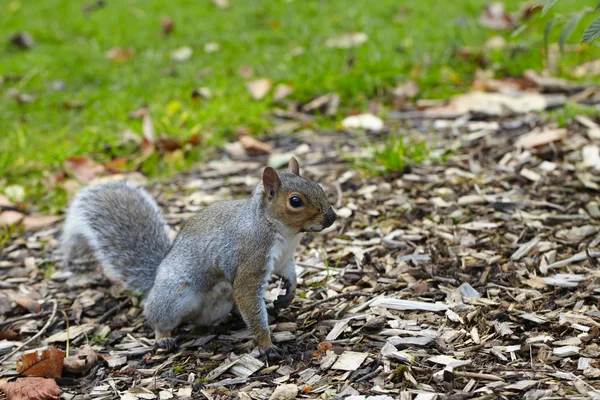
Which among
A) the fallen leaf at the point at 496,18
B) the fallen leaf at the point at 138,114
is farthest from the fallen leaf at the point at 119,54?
the fallen leaf at the point at 496,18

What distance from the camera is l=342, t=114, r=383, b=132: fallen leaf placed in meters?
4.76

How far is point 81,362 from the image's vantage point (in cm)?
267

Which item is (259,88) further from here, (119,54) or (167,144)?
(119,54)

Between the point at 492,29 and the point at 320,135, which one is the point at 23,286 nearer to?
the point at 320,135

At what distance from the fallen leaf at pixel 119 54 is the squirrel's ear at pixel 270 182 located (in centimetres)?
414

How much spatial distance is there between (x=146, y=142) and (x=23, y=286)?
4.86 ft

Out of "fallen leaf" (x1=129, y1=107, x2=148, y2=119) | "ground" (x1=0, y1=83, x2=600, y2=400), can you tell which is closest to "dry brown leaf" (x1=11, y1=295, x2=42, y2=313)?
"ground" (x1=0, y1=83, x2=600, y2=400)

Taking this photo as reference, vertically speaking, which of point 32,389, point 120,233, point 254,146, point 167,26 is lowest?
point 32,389

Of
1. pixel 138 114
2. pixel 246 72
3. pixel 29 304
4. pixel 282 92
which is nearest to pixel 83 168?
pixel 138 114

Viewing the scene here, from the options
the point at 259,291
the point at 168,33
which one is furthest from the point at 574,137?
the point at 168,33

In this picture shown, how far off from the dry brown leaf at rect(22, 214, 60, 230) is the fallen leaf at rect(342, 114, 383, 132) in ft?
6.51

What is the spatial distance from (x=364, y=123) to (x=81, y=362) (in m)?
2.72

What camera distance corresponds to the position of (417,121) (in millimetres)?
4820

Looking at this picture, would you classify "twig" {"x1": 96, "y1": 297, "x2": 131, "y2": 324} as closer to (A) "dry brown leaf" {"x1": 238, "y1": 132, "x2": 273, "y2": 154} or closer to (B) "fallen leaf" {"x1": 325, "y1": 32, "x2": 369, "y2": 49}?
(A) "dry brown leaf" {"x1": 238, "y1": 132, "x2": 273, "y2": 154}
